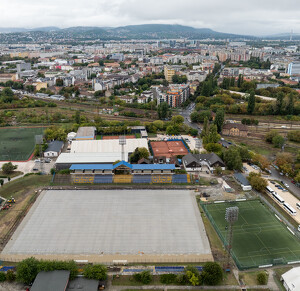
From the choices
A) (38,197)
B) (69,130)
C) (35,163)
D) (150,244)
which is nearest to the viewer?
(150,244)

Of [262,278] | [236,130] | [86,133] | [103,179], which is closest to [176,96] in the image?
[236,130]

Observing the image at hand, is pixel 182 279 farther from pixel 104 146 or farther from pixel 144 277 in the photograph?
pixel 104 146

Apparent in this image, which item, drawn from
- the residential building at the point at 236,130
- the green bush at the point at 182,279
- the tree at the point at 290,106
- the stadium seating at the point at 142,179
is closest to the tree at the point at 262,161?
the residential building at the point at 236,130

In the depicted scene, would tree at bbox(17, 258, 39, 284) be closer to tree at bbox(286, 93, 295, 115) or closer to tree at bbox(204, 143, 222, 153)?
tree at bbox(204, 143, 222, 153)

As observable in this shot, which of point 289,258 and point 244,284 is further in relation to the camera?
point 289,258

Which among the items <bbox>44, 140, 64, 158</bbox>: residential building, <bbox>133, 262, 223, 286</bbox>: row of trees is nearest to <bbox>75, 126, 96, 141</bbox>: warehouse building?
<bbox>44, 140, 64, 158</bbox>: residential building

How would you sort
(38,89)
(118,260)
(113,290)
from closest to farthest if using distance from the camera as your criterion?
(113,290), (118,260), (38,89)

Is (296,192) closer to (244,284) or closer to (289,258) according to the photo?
(289,258)

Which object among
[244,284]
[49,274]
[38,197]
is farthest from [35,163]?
[244,284]
